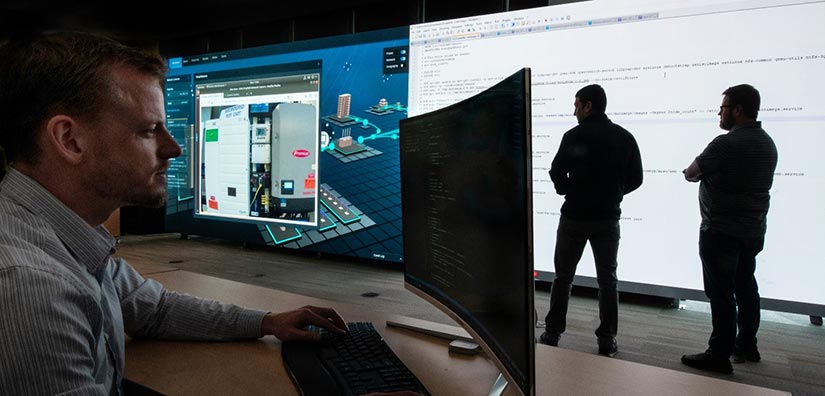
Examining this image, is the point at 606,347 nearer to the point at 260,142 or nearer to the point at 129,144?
the point at 129,144

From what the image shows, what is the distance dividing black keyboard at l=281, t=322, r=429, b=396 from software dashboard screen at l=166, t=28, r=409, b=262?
3.81 m

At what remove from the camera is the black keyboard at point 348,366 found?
0.84 m

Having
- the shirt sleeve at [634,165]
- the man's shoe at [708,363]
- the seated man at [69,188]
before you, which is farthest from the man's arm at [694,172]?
the seated man at [69,188]

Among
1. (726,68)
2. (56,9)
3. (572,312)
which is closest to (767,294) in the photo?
(572,312)

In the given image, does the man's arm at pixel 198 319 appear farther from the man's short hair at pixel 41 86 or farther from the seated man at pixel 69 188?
the man's short hair at pixel 41 86

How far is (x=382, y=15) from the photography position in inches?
214

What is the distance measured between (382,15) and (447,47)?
4.31ft

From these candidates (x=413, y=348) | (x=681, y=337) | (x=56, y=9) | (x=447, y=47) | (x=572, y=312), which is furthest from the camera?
(x=56, y=9)

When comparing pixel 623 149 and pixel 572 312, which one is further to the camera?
pixel 572 312

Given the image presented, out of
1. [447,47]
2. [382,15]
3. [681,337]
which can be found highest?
[382,15]

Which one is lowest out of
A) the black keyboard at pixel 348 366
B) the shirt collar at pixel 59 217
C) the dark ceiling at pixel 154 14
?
the black keyboard at pixel 348 366

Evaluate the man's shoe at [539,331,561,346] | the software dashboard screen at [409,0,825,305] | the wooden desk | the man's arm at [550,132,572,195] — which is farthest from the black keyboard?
the software dashboard screen at [409,0,825,305]

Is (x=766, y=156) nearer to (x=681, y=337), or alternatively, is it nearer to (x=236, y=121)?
(x=681, y=337)

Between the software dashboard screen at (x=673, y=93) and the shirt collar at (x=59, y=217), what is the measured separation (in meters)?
3.41
